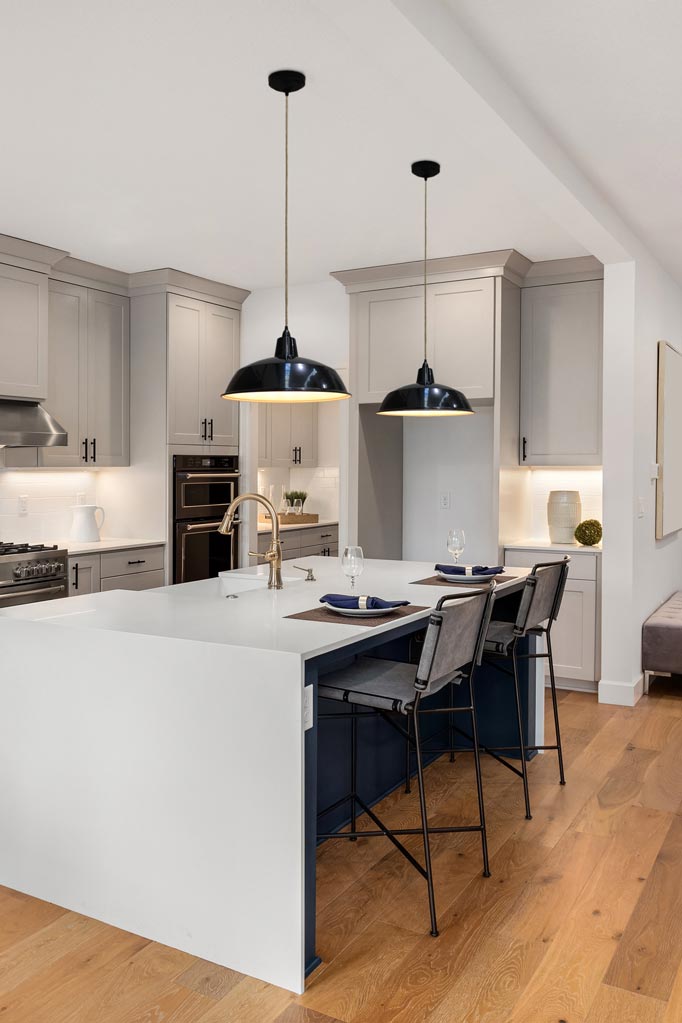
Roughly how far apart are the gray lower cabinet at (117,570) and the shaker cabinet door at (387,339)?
5.72 ft

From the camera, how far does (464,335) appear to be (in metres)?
5.24

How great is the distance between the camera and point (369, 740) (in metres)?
3.33

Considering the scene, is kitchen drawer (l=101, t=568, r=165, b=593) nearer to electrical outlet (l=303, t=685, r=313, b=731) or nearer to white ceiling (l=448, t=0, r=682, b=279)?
electrical outlet (l=303, t=685, r=313, b=731)

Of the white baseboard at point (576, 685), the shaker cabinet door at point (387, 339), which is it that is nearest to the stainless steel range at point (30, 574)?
the shaker cabinet door at point (387, 339)

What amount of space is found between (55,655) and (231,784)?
2.33 ft

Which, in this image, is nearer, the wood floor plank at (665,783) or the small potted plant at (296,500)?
the wood floor plank at (665,783)

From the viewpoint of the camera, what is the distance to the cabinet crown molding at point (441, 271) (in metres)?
5.07

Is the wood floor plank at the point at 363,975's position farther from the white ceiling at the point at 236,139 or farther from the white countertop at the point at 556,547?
the white countertop at the point at 556,547

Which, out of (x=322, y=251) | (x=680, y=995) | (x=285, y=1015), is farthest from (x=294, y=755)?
(x=322, y=251)

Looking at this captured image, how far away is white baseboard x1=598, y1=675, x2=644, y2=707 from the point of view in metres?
4.82

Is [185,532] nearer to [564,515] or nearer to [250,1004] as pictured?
[564,515]

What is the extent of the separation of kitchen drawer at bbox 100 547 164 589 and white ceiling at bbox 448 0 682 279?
346 centimetres

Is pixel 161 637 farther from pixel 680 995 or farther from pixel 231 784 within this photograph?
pixel 680 995

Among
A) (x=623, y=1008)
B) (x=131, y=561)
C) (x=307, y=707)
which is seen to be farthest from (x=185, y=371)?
(x=623, y=1008)
